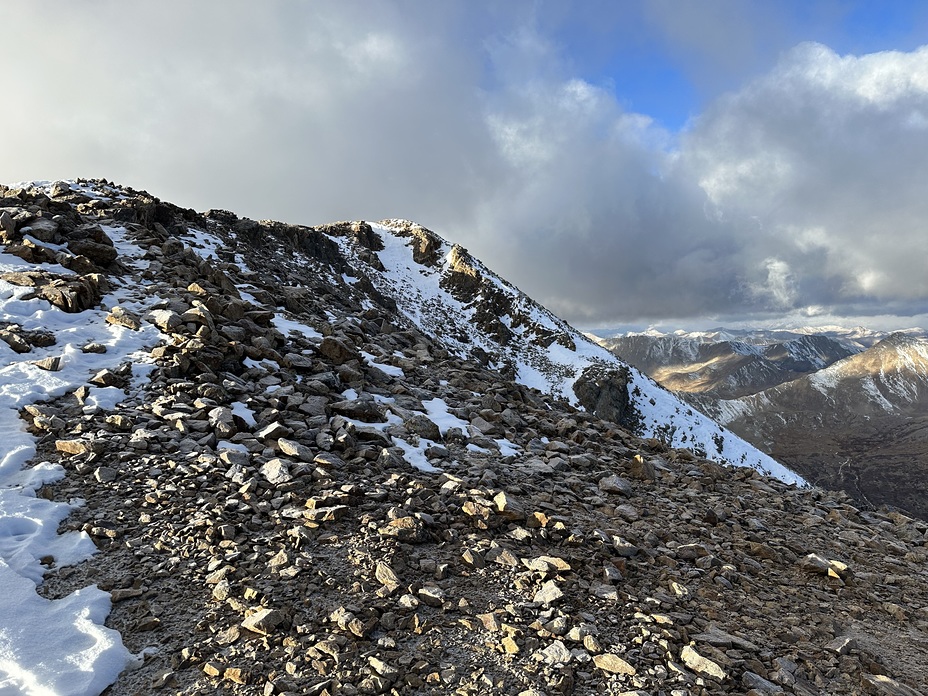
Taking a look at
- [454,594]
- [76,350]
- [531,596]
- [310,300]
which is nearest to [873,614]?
[531,596]

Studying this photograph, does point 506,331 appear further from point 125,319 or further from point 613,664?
point 613,664

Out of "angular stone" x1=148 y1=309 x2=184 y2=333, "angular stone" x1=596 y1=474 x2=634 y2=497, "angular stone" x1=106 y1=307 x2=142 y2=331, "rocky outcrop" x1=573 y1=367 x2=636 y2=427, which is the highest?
"rocky outcrop" x1=573 y1=367 x2=636 y2=427

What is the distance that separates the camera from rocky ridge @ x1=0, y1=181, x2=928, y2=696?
5.57 m

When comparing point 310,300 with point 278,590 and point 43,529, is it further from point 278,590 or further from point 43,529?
point 278,590

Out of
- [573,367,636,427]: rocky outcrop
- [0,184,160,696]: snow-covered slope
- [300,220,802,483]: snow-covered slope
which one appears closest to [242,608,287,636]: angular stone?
[0,184,160,696]: snow-covered slope

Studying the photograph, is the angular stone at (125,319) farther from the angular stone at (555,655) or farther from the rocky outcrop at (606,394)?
the rocky outcrop at (606,394)

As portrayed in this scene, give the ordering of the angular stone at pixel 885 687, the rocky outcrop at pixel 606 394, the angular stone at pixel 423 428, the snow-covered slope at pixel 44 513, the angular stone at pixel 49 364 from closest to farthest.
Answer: the snow-covered slope at pixel 44 513 < the angular stone at pixel 885 687 < the angular stone at pixel 49 364 < the angular stone at pixel 423 428 < the rocky outcrop at pixel 606 394

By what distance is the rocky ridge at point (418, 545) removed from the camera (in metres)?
5.57

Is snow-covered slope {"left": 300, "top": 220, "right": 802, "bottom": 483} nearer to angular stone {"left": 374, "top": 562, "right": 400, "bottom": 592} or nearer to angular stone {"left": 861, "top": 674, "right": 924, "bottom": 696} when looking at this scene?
angular stone {"left": 374, "top": 562, "right": 400, "bottom": 592}

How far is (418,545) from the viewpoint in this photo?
7.71 m

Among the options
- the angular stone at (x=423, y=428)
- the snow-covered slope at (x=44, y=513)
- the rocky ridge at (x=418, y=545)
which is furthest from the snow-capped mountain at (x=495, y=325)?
the angular stone at (x=423, y=428)

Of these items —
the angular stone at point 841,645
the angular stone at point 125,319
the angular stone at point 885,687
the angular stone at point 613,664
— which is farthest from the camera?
the angular stone at point 125,319

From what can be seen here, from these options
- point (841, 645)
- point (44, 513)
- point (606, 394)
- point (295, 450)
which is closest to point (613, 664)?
point (841, 645)

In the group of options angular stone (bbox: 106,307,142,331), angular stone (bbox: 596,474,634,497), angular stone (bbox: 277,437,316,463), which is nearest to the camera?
angular stone (bbox: 277,437,316,463)
